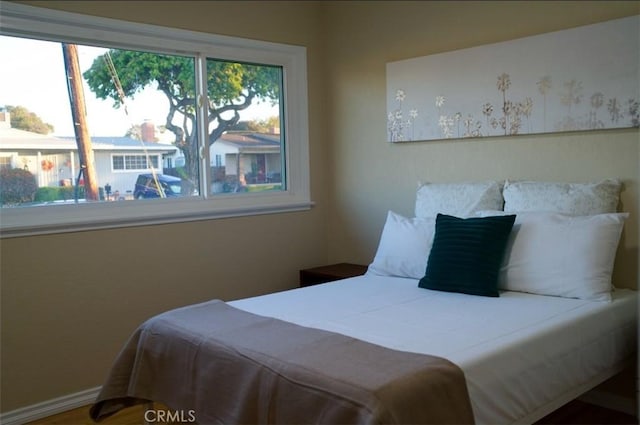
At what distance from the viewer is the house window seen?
325 centimetres

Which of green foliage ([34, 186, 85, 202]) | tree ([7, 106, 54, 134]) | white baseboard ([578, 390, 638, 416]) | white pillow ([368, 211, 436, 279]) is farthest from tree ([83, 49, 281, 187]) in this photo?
white baseboard ([578, 390, 638, 416])

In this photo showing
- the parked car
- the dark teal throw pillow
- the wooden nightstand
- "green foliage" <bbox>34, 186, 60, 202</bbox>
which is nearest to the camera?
the dark teal throw pillow

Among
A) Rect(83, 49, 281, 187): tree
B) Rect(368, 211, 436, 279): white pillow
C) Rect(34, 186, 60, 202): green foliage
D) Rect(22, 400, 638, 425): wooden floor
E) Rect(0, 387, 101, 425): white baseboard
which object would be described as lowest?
Rect(22, 400, 638, 425): wooden floor

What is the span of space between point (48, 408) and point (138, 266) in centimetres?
82

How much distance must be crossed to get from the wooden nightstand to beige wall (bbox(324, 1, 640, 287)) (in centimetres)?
15

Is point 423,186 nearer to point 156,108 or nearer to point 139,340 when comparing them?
point 156,108

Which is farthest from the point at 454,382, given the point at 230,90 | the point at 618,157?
the point at 230,90

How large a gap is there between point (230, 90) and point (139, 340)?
1.88 m

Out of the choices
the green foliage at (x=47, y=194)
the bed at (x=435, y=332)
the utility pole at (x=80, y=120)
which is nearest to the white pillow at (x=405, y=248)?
the bed at (x=435, y=332)

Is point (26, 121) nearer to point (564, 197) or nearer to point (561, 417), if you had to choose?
point (564, 197)

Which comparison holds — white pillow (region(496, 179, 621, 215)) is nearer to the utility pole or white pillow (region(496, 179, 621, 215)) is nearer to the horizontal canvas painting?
the horizontal canvas painting

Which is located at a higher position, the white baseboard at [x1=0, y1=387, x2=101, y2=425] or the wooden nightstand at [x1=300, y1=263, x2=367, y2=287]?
the wooden nightstand at [x1=300, y1=263, x2=367, y2=287]

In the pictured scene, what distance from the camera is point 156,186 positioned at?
3.42m

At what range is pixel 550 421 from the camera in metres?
2.74
